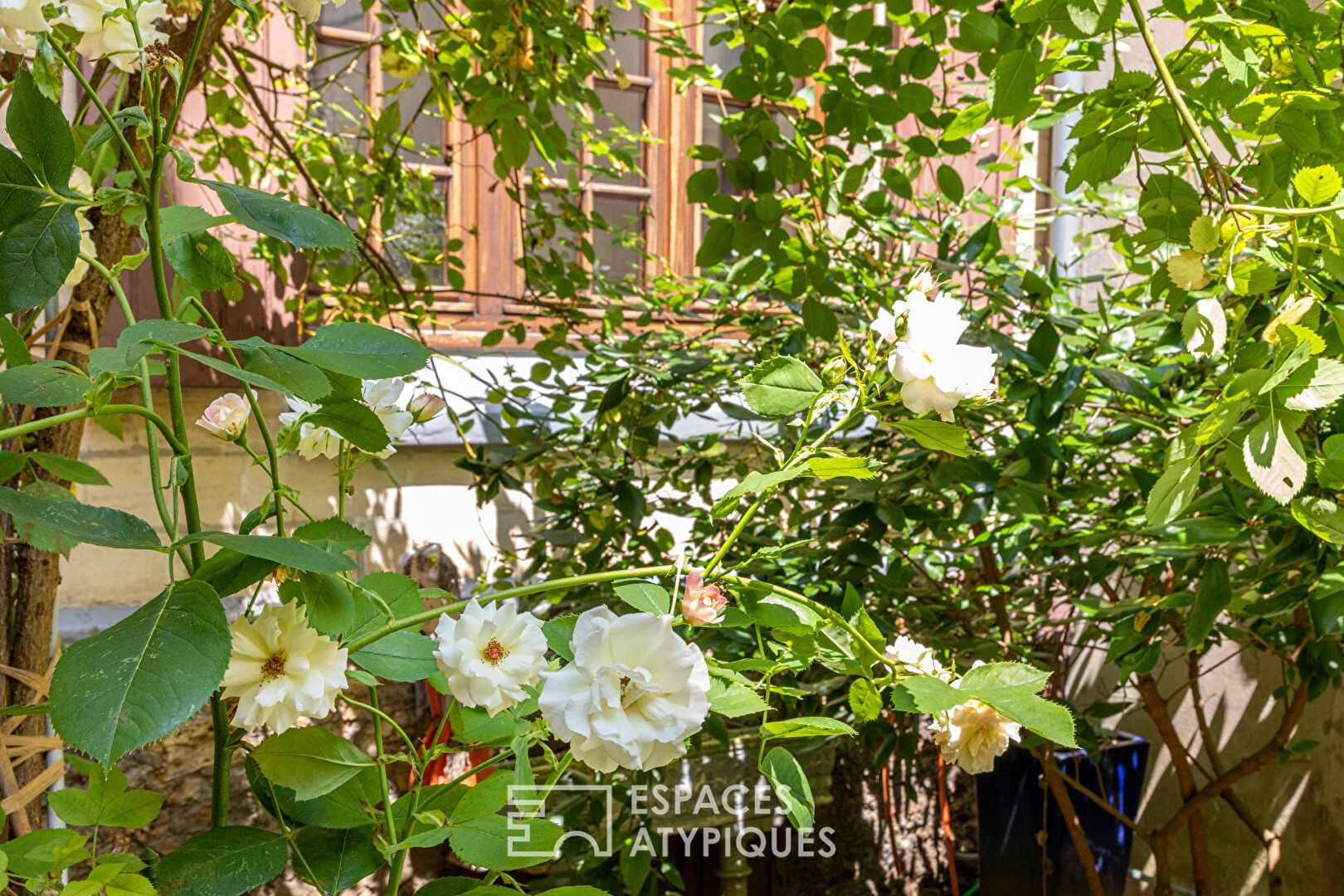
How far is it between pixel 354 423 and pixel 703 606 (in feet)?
0.65

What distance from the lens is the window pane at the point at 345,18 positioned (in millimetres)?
2166

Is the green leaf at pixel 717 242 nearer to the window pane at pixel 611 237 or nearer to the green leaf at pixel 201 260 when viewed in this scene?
the green leaf at pixel 201 260

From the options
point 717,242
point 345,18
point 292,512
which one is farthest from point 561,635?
point 345,18

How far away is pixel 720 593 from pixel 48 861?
354 millimetres

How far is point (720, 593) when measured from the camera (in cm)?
45

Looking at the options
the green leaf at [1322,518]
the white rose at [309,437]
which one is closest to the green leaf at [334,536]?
the white rose at [309,437]

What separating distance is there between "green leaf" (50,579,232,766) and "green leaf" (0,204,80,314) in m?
0.14

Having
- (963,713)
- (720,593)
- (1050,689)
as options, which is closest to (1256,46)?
(963,713)

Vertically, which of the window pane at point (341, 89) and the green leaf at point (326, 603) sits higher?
the window pane at point (341, 89)

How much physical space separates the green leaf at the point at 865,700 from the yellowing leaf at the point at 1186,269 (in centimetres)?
42

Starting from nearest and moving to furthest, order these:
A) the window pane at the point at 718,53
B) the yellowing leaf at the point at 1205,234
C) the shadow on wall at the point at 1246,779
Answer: the yellowing leaf at the point at 1205,234
the shadow on wall at the point at 1246,779
the window pane at the point at 718,53

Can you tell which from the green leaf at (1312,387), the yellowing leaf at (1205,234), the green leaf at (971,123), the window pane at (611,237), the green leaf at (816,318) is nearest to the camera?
the green leaf at (1312,387)

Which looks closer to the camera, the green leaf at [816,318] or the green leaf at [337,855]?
the green leaf at [337,855]

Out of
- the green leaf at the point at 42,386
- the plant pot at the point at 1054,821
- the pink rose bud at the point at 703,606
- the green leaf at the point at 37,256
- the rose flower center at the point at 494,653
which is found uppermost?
the green leaf at the point at 37,256
